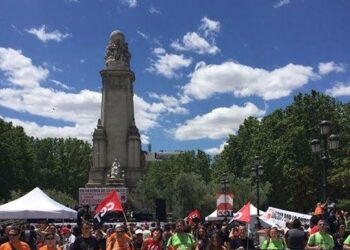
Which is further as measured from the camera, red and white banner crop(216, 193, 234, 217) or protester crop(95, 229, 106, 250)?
red and white banner crop(216, 193, 234, 217)

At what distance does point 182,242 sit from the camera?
1347cm

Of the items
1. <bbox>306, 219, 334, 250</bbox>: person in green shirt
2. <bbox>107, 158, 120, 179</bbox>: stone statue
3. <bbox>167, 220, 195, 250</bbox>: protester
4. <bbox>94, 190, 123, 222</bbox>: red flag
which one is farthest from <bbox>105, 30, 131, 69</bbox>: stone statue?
<bbox>306, 219, 334, 250</bbox>: person in green shirt

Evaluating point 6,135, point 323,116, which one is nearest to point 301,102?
point 323,116

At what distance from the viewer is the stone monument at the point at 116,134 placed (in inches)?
3022

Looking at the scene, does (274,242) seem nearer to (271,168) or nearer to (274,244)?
(274,244)

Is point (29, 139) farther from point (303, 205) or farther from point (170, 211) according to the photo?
point (303, 205)

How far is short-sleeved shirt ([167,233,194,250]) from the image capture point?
44.0 feet

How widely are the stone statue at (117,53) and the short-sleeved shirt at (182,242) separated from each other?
66.1 metres

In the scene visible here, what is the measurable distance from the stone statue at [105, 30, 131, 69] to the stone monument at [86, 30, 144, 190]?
46 centimetres

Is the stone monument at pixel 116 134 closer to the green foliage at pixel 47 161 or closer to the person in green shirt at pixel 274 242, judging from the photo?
the green foliage at pixel 47 161

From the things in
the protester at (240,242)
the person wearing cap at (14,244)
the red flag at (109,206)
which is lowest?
the protester at (240,242)

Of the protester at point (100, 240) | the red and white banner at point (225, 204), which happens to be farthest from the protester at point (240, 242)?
the red and white banner at point (225, 204)

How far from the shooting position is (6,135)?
83000 mm

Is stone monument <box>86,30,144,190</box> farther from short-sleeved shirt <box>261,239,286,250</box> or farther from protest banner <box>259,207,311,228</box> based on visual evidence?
short-sleeved shirt <box>261,239,286,250</box>
